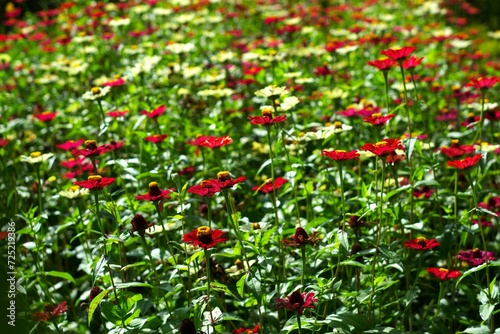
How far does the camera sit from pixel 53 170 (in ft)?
11.0

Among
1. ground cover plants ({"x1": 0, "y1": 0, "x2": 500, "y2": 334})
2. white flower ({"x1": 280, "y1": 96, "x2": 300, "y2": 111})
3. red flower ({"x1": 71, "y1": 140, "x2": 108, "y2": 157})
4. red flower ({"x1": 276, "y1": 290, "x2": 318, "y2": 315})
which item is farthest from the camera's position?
white flower ({"x1": 280, "y1": 96, "x2": 300, "y2": 111})

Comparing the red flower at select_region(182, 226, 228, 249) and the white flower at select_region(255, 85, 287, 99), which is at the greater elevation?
the white flower at select_region(255, 85, 287, 99)

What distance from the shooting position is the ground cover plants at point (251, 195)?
6.33ft

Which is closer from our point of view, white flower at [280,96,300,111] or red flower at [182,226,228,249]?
red flower at [182,226,228,249]

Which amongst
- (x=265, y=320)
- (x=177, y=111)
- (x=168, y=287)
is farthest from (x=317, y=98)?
(x=168, y=287)

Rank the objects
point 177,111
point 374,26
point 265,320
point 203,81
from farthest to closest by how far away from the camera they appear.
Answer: point 374,26 → point 203,81 → point 177,111 → point 265,320

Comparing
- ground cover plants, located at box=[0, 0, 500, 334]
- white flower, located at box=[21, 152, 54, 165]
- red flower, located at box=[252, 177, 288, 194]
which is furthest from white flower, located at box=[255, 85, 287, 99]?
white flower, located at box=[21, 152, 54, 165]

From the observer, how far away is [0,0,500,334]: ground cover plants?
1929 millimetres

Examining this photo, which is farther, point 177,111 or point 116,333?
point 177,111

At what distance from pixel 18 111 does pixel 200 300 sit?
2.47m

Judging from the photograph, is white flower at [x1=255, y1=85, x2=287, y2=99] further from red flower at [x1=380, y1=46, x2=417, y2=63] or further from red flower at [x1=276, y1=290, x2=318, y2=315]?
red flower at [x1=276, y1=290, x2=318, y2=315]

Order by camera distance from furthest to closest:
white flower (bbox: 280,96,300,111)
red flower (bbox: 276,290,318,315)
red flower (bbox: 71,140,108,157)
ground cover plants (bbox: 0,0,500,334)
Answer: white flower (bbox: 280,96,300,111), red flower (bbox: 71,140,108,157), ground cover plants (bbox: 0,0,500,334), red flower (bbox: 276,290,318,315)

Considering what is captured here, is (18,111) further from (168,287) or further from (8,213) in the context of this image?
(168,287)

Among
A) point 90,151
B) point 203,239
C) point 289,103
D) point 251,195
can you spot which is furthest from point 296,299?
point 251,195
